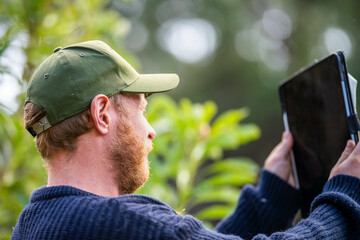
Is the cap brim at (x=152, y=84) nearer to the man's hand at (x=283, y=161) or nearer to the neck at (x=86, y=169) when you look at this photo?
the neck at (x=86, y=169)

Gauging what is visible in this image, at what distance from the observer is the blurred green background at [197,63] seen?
188 centimetres

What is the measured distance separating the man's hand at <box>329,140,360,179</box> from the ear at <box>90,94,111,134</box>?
28.5 inches

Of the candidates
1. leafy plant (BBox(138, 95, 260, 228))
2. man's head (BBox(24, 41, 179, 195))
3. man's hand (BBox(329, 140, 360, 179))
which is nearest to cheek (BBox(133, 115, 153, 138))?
man's head (BBox(24, 41, 179, 195))

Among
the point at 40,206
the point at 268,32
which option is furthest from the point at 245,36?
the point at 40,206

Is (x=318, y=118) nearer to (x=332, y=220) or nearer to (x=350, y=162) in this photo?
(x=350, y=162)

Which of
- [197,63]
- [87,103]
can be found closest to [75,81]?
[87,103]

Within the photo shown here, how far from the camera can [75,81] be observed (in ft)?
3.51

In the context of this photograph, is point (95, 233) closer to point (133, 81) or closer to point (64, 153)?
point (64, 153)

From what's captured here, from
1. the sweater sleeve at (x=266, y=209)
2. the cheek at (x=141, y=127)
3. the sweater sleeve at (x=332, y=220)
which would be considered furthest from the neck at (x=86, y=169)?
the sweater sleeve at (x=266, y=209)

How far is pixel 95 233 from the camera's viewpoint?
0.91m

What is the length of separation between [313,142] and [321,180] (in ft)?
0.48

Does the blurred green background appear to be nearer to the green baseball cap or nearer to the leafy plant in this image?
the leafy plant

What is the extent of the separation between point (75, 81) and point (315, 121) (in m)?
0.86

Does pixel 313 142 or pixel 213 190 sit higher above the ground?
pixel 313 142
